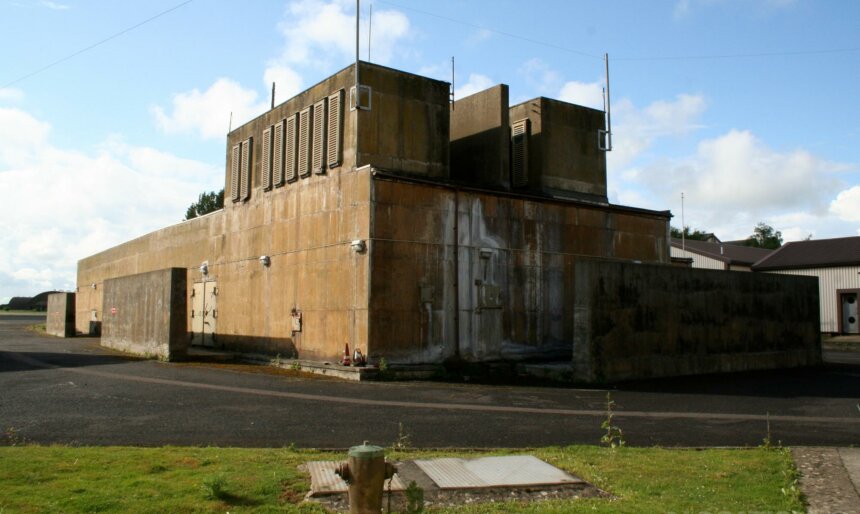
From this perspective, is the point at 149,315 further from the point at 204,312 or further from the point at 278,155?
the point at 278,155

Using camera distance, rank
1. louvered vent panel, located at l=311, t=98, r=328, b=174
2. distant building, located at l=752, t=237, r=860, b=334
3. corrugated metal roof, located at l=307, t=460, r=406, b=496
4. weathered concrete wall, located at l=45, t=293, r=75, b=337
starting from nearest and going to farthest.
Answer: corrugated metal roof, located at l=307, t=460, r=406, b=496
louvered vent panel, located at l=311, t=98, r=328, b=174
weathered concrete wall, located at l=45, t=293, r=75, b=337
distant building, located at l=752, t=237, r=860, b=334

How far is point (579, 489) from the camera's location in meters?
6.38

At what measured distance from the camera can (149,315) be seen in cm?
2319

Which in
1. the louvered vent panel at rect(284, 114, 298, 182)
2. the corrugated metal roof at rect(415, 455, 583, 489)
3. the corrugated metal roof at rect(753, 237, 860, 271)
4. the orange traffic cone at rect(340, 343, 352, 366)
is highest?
the louvered vent panel at rect(284, 114, 298, 182)

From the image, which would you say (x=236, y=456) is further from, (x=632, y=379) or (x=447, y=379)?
(x=632, y=379)

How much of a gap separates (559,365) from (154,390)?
9776mm

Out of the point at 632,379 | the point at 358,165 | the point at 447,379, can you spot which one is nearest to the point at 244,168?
the point at 358,165

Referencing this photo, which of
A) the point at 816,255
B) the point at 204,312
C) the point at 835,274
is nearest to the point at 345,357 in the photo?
the point at 204,312

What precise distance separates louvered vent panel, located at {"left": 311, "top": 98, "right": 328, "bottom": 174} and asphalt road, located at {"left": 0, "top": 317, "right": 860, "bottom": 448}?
251 inches

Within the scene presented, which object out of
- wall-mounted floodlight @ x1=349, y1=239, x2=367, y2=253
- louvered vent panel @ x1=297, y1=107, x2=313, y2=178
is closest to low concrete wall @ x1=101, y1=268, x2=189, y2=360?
louvered vent panel @ x1=297, y1=107, x2=313, y2=178

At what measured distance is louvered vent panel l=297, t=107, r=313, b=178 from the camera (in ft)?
68.5

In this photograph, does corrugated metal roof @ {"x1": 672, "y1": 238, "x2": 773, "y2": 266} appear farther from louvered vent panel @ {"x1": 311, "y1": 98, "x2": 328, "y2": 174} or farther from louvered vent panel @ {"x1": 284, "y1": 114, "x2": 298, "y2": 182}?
louvered vent panel @ {"x1": 311, "y1": 98, "x2": 328, "y2": 174}

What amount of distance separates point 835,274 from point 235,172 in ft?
114

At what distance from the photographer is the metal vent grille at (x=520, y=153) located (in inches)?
917
